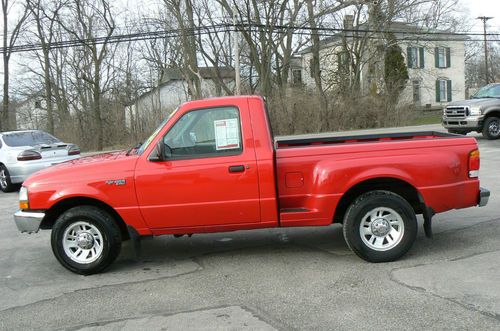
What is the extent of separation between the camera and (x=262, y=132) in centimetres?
501

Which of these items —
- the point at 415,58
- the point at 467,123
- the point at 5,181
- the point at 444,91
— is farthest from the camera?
the point at 444,91

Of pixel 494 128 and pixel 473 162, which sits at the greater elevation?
pixel 473 162

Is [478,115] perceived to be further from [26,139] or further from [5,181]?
[5,181]

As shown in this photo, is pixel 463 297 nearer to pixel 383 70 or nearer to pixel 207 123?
pixel 207 123

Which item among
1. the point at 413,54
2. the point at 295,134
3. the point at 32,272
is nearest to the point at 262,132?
the point at 32,272

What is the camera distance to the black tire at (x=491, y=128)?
1655cm

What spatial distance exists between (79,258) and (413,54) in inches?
1606

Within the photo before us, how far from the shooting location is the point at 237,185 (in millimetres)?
4930

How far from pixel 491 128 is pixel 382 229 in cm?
1366

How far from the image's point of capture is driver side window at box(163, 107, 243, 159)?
5.00 meters

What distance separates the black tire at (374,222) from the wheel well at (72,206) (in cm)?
239

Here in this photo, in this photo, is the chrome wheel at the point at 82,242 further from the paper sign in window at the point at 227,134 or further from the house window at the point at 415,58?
the house window at the point at 415,58

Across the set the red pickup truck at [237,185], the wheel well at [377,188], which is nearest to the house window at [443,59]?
the wheel well at [377,188]

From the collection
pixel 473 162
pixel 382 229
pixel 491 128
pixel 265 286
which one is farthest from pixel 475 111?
pixel 265 286
